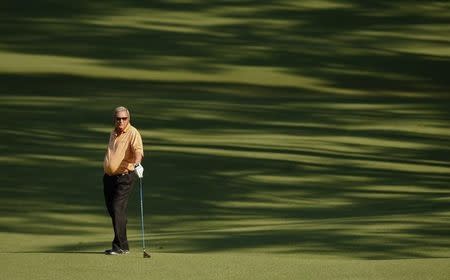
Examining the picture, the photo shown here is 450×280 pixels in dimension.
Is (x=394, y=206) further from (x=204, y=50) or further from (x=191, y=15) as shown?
(x=191, y=15)

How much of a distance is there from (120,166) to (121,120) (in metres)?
0.47

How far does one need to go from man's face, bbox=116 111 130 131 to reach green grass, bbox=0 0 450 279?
1.33 m

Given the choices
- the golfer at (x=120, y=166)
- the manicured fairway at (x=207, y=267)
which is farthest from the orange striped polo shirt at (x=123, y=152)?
the manicured fairway at (x=207, y=267)

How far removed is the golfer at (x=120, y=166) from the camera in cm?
1294

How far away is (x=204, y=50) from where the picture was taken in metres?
35.7

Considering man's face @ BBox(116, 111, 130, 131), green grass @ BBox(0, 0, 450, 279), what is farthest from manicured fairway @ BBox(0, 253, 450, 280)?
man's face @ BBox(116, 111, 130, 131)

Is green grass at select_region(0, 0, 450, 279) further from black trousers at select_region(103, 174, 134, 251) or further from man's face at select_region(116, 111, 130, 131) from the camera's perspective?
man's face at select_region(116, 111, 130, 131)

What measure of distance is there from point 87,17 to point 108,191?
2542 centimetres

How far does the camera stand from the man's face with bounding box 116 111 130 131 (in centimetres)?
1287

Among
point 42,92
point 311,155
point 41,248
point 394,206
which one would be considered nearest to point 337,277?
point 41,248

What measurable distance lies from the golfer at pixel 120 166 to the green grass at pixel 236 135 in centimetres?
52

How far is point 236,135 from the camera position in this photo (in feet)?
89.9

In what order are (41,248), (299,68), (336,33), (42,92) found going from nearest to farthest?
(41,248)
(42,92)
(299,68)
(336,33)

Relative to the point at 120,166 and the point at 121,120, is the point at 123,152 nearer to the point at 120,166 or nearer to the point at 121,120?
the point at 120,166
